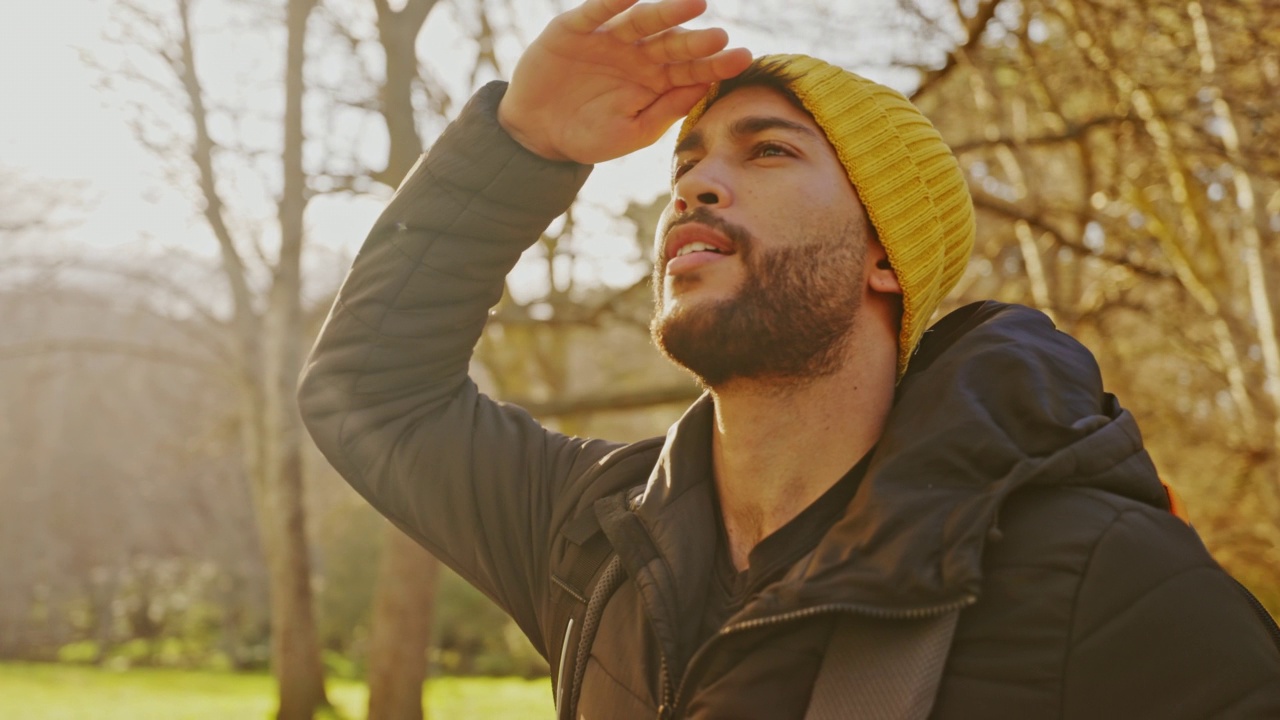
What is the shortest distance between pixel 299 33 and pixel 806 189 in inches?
344

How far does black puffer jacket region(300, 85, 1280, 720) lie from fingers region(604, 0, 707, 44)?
0.34 meters

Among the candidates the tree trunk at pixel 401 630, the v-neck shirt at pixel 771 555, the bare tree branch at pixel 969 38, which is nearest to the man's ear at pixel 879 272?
the v-neck shirt at pixel 771 555

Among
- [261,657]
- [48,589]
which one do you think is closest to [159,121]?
[261,657]

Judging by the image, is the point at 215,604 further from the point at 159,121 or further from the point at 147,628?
the point at 159,121

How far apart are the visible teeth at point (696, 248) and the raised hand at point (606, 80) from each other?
13.9 inches

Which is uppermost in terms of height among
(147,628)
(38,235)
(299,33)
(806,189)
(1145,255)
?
(806,189)

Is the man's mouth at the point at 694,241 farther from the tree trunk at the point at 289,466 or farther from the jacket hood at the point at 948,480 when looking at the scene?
the tree trunk at the point at 289,466

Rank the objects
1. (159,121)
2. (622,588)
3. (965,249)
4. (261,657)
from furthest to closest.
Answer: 1. (261,657)
2. (159,121)
3. (965,249)
4. (622,588)

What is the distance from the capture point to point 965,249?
2.48m

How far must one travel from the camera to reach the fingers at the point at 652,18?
6.82 feet

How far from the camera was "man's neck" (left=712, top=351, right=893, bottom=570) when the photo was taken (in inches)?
81.1

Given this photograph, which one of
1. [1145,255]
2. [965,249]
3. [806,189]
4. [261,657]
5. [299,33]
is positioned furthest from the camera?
[261,657]

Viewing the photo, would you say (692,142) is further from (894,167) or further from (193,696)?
(193,696)

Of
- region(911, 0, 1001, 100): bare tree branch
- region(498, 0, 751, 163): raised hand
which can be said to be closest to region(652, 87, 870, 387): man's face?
region(498, 0, 751, 163): raised hand
